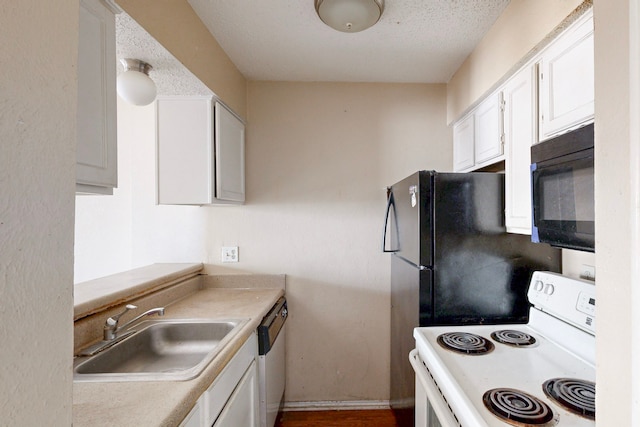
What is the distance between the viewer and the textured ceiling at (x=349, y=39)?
1.45 m

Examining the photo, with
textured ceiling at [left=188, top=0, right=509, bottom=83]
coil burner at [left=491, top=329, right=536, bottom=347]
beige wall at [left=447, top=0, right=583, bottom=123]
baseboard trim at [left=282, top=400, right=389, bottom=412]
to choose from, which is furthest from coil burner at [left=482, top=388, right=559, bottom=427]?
textured ceiling at [left=188, top=0, right=509, bottom=83]

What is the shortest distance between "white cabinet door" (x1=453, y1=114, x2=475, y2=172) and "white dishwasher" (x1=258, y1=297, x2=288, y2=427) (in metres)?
1.54

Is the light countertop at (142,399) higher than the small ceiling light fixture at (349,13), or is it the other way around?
the small ceiling light fixture at (349,13)

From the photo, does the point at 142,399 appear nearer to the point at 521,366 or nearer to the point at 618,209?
the point at 618,209

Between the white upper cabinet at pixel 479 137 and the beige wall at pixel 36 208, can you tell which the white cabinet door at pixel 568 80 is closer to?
the white upper cabinet at pixel 479 137

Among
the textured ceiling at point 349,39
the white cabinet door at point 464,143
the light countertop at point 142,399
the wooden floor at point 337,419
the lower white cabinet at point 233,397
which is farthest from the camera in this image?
the wooden floor at point 337,419

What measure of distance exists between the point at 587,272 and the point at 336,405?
178 cm

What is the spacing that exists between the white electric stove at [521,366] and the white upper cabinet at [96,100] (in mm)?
1286

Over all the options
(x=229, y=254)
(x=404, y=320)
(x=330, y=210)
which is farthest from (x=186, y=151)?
(x=404, y=320)

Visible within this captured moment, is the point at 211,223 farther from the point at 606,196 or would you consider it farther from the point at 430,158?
the point at 606,196

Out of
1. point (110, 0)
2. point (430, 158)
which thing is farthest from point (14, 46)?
point (430, 158)

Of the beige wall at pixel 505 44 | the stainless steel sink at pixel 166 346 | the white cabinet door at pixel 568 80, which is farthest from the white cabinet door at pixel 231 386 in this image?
the beige wall at pixel 505 44

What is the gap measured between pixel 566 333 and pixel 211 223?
2084 millimetres

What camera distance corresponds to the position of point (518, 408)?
0.86 m
